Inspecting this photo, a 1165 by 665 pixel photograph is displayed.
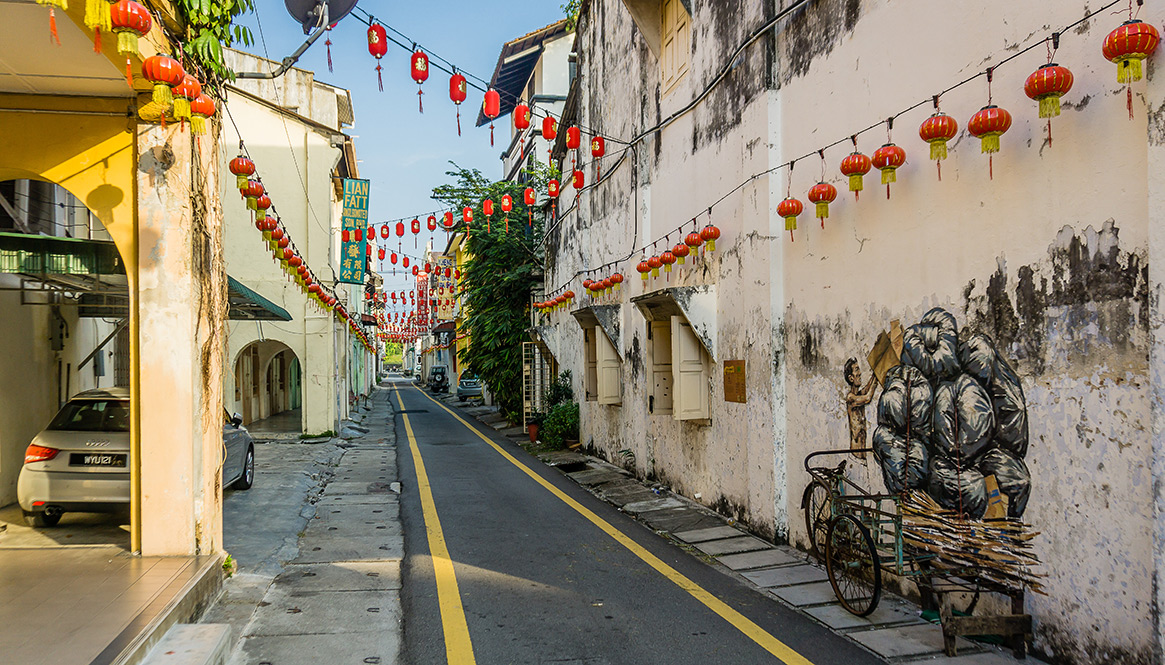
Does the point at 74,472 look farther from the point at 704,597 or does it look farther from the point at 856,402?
the point at 856,402

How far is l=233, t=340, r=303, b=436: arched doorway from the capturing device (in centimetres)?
2033

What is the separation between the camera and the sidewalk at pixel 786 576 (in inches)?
184

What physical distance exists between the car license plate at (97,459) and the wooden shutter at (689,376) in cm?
620

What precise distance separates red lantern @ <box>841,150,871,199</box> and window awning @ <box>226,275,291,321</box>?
6911 mm

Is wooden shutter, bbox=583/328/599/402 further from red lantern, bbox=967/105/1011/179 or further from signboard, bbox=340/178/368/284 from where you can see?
red lantern, bbox=967/105/1011/179

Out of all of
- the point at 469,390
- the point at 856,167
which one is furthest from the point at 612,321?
the point at 469,390

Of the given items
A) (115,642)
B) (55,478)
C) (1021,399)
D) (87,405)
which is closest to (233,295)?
(87,405)

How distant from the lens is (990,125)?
4277mm

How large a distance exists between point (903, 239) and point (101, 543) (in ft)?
24.2

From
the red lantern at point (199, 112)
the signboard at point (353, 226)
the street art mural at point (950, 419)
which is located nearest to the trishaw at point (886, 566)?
the street art mural at point (950, 419)

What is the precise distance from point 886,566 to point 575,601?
7.69ft

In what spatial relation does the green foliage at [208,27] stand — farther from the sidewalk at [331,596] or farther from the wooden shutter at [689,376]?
the wooden shutter at [689,376]

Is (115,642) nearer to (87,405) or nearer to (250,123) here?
(87,405)

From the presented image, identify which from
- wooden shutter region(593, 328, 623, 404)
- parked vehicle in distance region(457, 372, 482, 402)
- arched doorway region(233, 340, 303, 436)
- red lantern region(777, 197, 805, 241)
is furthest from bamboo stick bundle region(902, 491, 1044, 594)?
parked vehicle in distance region(457, 372, 482, 402)
